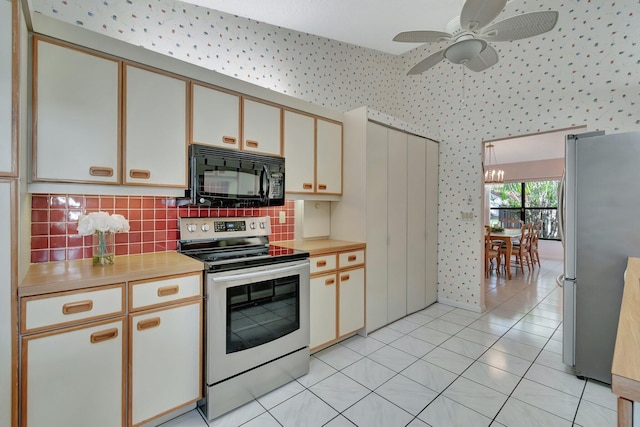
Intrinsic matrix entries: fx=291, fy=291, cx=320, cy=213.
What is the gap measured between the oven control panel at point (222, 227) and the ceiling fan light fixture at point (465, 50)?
1933mm

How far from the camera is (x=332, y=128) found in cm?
293

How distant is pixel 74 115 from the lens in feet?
5.27

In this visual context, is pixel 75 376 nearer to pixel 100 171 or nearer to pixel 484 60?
pixel 100 171

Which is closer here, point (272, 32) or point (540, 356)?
point (540, 356)

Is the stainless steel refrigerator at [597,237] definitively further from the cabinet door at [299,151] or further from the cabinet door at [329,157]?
the cabinet door at [299,151]

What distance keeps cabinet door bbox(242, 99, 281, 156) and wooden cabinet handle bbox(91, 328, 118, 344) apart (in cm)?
144

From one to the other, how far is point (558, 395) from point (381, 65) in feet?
13.3

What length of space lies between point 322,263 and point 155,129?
159 cm

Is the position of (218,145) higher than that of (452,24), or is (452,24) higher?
(452,24)

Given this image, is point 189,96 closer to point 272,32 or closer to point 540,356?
point 272,32

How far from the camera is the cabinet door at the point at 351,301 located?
268 cm

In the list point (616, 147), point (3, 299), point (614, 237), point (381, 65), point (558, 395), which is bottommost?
point (558, 395)

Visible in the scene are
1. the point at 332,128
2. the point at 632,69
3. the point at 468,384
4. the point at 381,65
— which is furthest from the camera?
the point at 381,65

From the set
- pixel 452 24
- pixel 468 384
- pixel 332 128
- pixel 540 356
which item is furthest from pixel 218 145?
pixel 540 356
